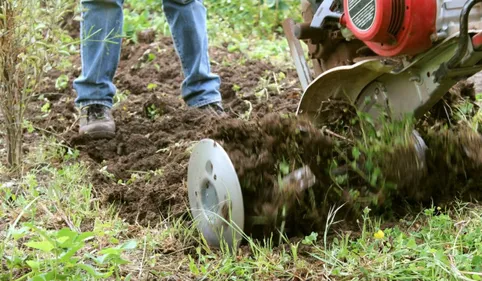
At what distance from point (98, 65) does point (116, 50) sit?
0.13 m

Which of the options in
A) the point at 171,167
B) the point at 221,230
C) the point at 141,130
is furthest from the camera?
the point at 141,130

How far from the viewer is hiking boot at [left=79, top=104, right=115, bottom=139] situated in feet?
12.1

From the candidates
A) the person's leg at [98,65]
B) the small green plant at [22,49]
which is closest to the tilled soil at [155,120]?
the person's leg at [98,65]

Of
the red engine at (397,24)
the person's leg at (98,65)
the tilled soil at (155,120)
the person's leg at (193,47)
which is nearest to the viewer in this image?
the red engine at (397,24)

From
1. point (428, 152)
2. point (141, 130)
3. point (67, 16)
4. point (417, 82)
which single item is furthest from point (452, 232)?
point (67, 16)

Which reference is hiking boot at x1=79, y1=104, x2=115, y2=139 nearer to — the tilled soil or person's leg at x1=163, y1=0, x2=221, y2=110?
the tilled soil

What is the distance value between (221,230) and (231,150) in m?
0.27

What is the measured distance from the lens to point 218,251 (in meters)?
2.36

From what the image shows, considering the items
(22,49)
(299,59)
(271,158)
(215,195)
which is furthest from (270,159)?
(22,49)

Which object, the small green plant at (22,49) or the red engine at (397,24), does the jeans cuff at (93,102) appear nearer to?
the small green plant at (22,49)

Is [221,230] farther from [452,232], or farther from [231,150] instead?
[452,232]

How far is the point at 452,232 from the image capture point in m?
2.33

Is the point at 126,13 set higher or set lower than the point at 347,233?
higher

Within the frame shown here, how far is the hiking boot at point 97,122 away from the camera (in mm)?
3693
